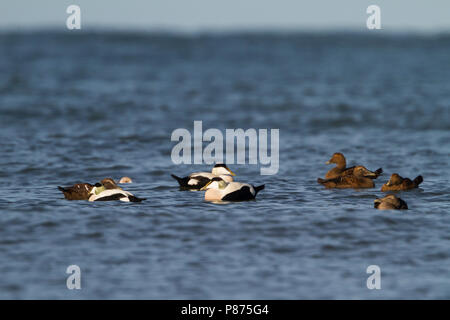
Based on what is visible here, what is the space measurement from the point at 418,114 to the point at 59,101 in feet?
38.2

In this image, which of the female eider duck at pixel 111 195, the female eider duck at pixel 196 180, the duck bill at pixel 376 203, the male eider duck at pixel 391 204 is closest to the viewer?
the male eider duck at pixel 391 204

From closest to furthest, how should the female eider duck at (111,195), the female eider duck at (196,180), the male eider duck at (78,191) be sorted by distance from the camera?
the female eider duck at (111,195) < the male eider duck at (78,191) < the female eider duck at (196,180)

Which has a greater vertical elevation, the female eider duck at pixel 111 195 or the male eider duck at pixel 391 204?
the female eider duck at pixel 111 195

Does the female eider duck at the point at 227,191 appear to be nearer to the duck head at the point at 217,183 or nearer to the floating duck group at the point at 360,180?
the duck head at the point at 217,183

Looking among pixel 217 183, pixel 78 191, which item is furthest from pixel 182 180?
pixel 78 191

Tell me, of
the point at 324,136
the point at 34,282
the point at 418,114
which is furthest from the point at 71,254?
the point at 418,114

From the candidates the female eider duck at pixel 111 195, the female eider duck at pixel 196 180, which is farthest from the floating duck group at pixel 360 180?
the female eider duck at pixel 111 195

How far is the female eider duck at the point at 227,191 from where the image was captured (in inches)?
444

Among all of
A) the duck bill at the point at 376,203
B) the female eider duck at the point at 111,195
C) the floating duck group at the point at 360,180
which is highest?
the floating duck group at the point at 360,180

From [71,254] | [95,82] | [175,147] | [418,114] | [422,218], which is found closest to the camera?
[71,254]
